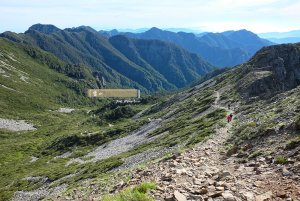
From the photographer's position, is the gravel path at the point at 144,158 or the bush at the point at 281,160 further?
the gravel path at the point at 144,158

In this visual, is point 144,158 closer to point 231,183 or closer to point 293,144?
point 293,144

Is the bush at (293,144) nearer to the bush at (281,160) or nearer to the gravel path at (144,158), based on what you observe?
the bush at (281,160)

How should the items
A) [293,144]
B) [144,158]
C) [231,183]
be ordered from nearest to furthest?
1. [231,183]
2. [293,144]
3. [144,158]

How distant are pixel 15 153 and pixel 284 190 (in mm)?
124187

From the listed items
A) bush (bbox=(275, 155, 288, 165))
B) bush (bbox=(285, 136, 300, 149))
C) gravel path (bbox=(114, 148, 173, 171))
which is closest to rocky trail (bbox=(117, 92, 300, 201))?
bush (bbox=(275, 155, 288, 165))

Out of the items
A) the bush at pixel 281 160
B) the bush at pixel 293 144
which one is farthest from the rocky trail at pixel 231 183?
the bush at pixel 293 144

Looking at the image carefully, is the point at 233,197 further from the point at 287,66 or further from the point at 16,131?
the point at 16,131

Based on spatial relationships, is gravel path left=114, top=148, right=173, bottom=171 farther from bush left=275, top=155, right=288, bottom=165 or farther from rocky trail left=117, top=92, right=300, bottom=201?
bush left=275, top=155, right=288, bottom=165

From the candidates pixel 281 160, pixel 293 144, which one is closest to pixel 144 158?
pixel 293 144

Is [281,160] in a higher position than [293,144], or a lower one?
lower

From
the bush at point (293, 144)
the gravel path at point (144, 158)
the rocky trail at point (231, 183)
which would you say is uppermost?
the bush at point (293, 144)

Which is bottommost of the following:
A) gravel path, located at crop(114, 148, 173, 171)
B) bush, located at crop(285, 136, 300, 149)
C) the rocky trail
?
gravel path, located at crop(114, 148, 173, 171)

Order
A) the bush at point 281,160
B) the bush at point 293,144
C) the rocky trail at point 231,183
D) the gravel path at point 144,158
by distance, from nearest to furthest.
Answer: the rocky trail at point 231,183 < the bush at point 281,160 < the bush at point 293,144 < the gravel path at point 144,158

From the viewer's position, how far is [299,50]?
11844cm
